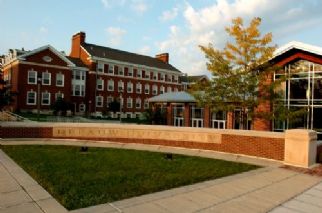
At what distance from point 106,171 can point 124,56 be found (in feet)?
183

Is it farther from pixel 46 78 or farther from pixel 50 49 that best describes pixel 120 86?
pixel 50 49

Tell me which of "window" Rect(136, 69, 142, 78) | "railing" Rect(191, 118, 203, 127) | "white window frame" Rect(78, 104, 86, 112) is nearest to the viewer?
"railing" Rect(191, 118, 203, 127)

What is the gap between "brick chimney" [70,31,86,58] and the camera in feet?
A: 194

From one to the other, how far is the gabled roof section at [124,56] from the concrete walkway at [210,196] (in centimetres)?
5082

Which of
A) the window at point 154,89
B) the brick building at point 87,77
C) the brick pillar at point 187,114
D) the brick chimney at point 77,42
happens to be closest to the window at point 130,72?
the brick building at point 87,77

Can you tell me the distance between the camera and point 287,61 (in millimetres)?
21891

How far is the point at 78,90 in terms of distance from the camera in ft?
185

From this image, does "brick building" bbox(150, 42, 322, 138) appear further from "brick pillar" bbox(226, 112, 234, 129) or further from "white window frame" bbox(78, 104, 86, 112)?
"white window frame" bbox(78, 104, 86, 112)

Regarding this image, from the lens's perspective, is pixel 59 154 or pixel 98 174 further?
pixel 59 154

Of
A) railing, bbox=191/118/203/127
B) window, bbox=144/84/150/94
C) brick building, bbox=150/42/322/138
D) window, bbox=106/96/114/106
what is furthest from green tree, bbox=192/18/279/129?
window, bbox=144/84/150/94

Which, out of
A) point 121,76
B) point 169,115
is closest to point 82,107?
point 121,76

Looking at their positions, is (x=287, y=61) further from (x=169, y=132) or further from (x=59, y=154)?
(x=59, y=154)

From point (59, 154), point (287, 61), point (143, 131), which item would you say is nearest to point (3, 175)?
point (59, 154)

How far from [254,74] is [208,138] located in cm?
568
